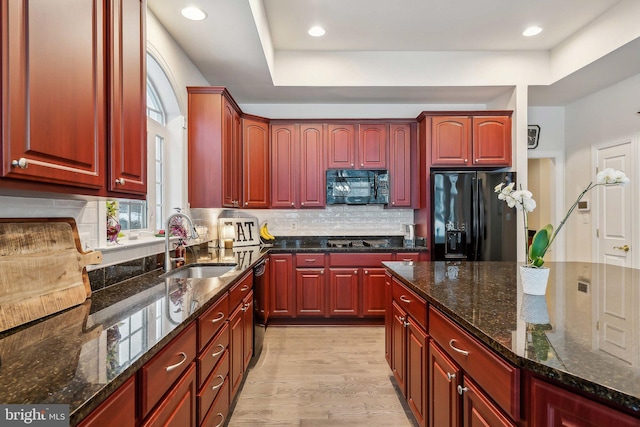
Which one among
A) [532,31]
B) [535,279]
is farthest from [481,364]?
[532,31]

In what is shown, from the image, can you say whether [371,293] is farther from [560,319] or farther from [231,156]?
[560,319]

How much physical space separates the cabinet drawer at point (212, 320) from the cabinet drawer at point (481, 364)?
3.47ft

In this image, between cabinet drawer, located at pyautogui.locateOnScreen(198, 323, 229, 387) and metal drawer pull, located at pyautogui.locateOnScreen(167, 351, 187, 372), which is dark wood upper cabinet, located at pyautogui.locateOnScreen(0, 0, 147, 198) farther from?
cabinet drawer, located at pyautogui.locateOnScreen(198, 323, 229, 387)

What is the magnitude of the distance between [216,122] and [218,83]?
2.63 ft

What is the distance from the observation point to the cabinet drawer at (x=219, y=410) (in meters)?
1.58

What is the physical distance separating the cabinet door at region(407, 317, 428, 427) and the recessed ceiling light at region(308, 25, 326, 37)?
9.10 ft

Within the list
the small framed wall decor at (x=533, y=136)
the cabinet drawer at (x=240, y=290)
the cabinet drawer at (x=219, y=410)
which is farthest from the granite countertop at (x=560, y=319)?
the small framed wall decor at (x=533, y=136)

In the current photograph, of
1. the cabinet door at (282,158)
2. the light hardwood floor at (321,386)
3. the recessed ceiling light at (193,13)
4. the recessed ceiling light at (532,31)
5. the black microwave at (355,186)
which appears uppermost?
the recessed ceiling light at (532,31)

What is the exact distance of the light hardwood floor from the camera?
6.75ft

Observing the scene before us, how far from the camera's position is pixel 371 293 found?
3.65m

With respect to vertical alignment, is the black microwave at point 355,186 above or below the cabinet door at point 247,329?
above

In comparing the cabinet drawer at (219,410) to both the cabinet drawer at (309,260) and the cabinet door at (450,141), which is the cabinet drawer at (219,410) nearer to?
the cabinet drawer at (309,260)

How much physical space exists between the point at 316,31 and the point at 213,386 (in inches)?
123

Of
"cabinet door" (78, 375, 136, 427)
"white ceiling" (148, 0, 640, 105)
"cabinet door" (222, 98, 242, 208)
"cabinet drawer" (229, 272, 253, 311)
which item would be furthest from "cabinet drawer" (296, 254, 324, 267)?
"cabinet door" (78, 375, 136, 427)
